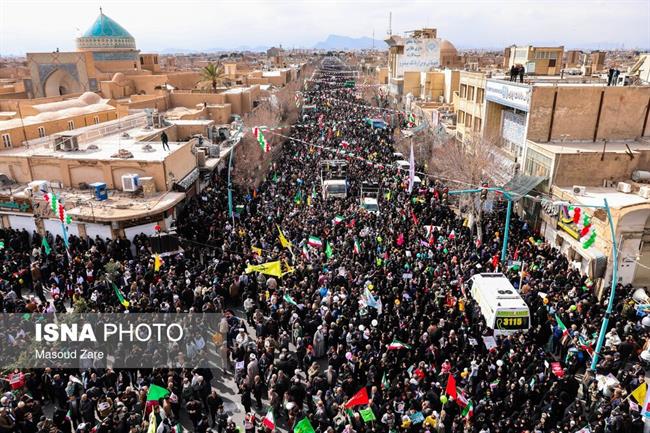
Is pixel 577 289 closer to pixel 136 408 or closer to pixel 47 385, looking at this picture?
pixel 136 408

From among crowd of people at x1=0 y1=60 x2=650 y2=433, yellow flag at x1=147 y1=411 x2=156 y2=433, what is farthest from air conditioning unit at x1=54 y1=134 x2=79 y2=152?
yellow flag at x1=147 y1=411 x2=156 y2=433

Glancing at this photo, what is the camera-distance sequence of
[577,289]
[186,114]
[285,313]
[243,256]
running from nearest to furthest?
[285,313]
[577,289]
[243,256]
[186,114]

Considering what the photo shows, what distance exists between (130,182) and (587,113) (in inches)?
815

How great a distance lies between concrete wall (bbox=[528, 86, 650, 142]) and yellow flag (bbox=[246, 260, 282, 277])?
47.0 ft

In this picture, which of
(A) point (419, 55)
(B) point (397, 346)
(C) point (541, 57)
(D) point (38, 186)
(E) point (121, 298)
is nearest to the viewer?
(B) point (397, 346)

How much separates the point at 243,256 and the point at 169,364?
5.98 m

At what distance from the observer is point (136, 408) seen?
31.1ft

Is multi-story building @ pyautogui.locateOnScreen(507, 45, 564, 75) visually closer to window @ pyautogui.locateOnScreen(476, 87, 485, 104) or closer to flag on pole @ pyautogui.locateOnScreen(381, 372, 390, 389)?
window @ pyautogui.locateOnScreen(476, 87, 485, 104)

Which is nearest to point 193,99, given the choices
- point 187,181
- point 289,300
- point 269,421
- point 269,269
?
point 187,181

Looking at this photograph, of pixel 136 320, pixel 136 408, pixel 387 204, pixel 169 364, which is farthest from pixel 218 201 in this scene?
pixel 136 408

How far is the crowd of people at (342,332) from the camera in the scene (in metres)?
9.55

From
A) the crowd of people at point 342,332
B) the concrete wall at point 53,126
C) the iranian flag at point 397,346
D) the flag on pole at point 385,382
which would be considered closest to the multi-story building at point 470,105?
the crowd of people at point 342,332

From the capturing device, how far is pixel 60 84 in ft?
→ 133

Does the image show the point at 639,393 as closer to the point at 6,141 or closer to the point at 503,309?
the point at 503,309
